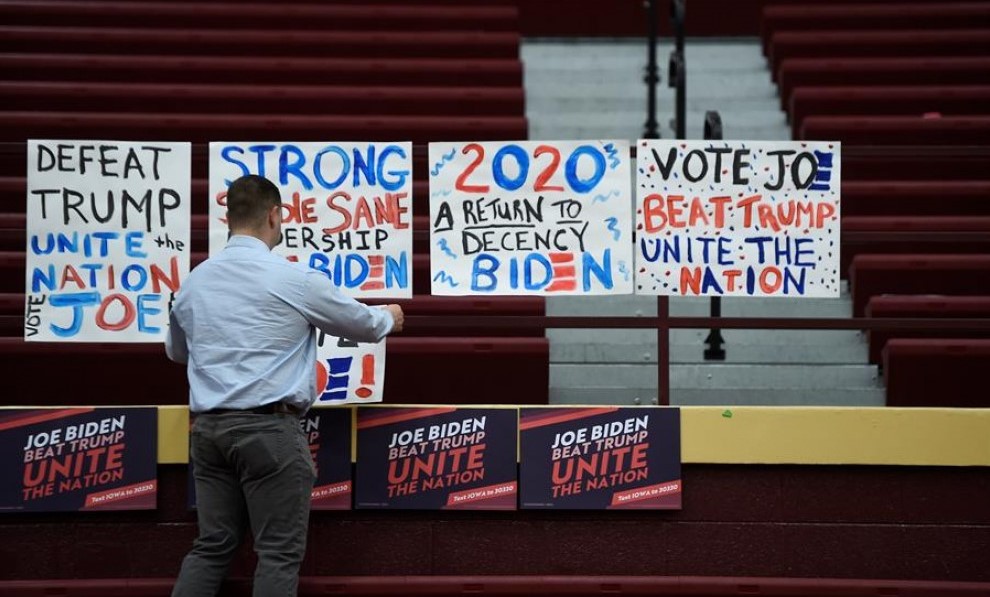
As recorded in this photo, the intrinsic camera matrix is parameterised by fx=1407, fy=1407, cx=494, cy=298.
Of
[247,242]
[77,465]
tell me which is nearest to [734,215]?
[247,242]

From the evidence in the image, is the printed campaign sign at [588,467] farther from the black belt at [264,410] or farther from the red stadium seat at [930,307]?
the red stadium seat at [930,307]

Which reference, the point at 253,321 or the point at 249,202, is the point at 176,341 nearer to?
the point at 253,321

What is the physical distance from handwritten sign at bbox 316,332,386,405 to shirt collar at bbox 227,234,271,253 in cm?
59

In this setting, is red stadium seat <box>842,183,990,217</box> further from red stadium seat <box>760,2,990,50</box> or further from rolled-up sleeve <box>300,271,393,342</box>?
rolled-up sleeve <box>300,271,393,342</box>

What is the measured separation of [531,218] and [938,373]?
77.1 inches

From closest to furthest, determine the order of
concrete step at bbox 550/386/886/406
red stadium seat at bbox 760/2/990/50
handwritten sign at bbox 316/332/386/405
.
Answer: handwritten sign at bbox 316/332/386/405
concrete step at bbox 550/386/886/406
red stadium seat at bbox 760/2/990/50

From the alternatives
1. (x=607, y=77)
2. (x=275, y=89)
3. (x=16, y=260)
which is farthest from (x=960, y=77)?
(x=16, y=260)

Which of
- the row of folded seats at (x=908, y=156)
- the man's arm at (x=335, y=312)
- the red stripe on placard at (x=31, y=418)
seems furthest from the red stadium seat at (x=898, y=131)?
the red stripe on placard at (x=31, y=418)

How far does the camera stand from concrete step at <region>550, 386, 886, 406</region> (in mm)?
6137

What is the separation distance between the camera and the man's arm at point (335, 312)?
453 centimetres

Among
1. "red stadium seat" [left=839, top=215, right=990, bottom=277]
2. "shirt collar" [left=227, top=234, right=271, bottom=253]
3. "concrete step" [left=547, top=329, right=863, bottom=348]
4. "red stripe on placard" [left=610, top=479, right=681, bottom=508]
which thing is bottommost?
"red stripe on placard" [left=610, top=479, right=681, bottom=508]

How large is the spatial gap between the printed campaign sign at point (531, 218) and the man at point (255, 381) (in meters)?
0.66

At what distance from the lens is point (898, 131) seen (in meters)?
7.67

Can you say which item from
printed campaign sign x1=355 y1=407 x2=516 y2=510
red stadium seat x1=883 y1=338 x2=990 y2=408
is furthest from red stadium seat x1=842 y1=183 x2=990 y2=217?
printed campaign sign x1=355 y1=407 x2=516 y2=510
